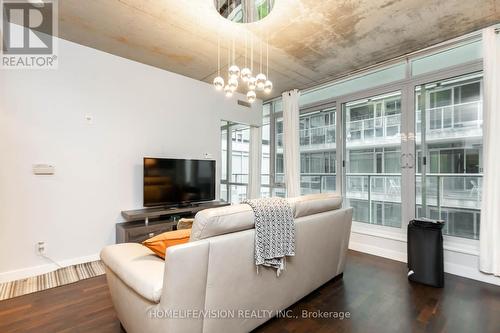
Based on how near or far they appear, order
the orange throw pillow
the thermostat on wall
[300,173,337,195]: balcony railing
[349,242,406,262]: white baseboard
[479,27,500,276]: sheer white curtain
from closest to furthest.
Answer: the orange throw pillow → [479,27,500,276]: sheer white curtain → the thermostat on wall → [349,242,406,262]: white baseboard → [300,173,337,195]: balcony railing

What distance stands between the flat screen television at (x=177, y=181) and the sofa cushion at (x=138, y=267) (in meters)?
1.70

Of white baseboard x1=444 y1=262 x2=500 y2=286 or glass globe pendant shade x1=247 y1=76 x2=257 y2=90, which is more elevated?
glass globe pendant shade x1=247 y1=76 x2=257 y2=90

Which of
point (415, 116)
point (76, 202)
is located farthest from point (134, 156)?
point (415, 116)

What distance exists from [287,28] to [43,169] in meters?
3.24

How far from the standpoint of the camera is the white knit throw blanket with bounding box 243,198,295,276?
1.63m

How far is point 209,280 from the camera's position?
1389 mm

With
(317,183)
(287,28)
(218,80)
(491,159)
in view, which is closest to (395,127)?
(491,159)

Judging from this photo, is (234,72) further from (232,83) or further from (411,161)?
(411,161)

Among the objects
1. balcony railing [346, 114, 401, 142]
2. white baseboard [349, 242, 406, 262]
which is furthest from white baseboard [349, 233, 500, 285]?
balcony railing [346, 114, 401, 142]

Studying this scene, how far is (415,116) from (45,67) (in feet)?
15.7

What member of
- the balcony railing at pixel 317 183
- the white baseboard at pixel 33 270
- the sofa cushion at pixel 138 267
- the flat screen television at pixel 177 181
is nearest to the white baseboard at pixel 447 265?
the balcony railing at pixel 317 183

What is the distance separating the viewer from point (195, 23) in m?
2.64

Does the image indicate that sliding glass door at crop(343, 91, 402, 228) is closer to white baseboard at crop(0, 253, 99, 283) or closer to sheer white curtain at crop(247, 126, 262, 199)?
sheer white curtain at crop(247, 126, 262, 199)

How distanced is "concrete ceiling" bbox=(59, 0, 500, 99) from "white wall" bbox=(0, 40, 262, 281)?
17.6 inches
